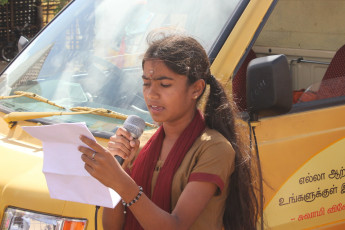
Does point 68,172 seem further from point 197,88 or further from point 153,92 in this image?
point 197,88

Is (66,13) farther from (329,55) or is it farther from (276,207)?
(329,55)

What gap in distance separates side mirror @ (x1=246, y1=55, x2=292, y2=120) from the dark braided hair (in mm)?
175

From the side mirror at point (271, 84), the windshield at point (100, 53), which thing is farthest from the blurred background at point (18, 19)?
the side mirror at point (271, 84)

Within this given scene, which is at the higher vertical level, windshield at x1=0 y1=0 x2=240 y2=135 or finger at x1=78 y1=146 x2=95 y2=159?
windshield at x1=0 y1=0 x2=240 y2=135

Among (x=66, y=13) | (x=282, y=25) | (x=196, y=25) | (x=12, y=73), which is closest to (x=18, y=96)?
(x=12, y=73)

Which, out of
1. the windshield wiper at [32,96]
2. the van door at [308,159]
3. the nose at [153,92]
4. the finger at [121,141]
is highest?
the nose at [153,92]

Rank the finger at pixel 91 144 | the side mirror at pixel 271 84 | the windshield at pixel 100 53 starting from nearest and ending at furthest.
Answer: the finger at pixel 91 144, the side mirror at pixel 271 84, the windshield at pixel 100 53

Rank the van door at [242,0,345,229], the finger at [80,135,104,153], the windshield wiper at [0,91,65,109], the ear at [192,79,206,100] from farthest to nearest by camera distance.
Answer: the windshield wiper at [0,91,65,109], the van door at [242,0,345,229], the ear at [192,79,206,100], the finger at [80,135,104,153]

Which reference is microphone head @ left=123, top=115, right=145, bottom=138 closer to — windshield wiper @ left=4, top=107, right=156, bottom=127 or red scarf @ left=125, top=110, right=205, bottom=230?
red scarf @ left=125, top=110, right=205, bottom=230

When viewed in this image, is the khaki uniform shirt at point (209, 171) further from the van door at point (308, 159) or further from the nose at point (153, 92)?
the van door at point (308, 159)

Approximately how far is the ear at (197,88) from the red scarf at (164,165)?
94 millimetres

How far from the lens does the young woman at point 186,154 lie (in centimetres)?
196

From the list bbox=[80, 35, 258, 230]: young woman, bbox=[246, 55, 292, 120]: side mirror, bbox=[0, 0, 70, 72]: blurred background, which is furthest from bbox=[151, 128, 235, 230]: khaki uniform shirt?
bbox=[0, 0, 70, 72]: blurred background

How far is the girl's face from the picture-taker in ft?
6.86
